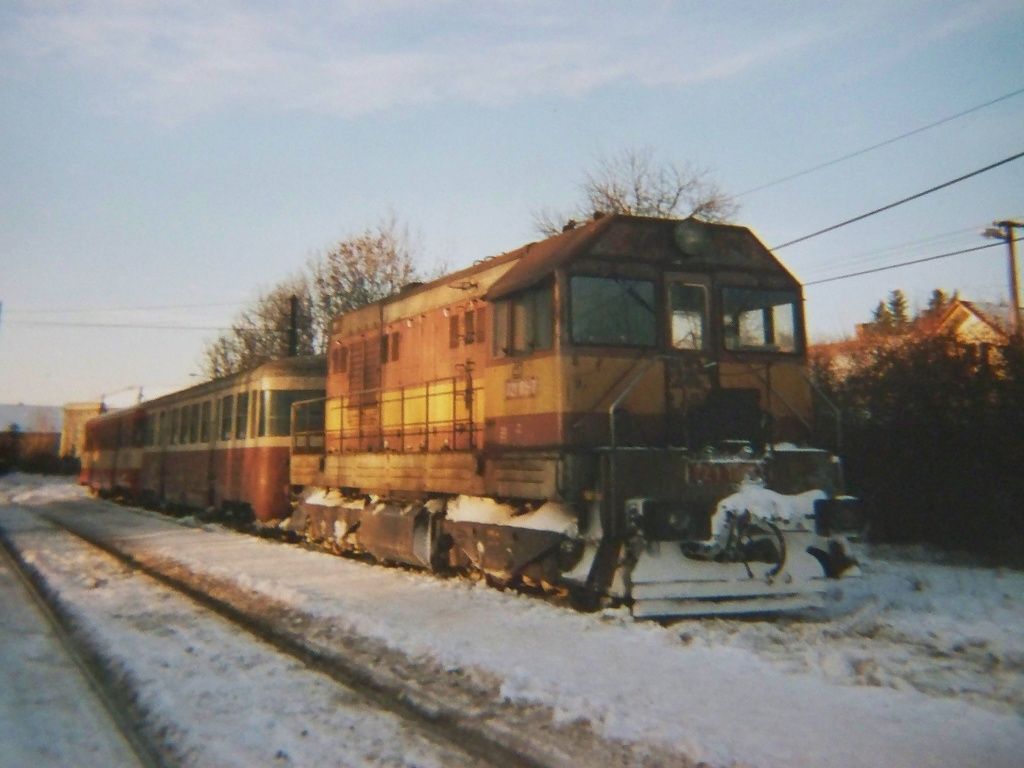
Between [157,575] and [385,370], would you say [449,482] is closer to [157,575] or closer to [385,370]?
[385,370]

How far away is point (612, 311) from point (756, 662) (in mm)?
3546

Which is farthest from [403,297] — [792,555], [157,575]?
[792,555]

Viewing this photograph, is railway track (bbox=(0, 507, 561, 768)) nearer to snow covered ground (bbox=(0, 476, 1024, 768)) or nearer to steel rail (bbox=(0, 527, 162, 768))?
steel rail (bbox=(0, 527, 162, 768))

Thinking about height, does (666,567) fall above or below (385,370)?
below

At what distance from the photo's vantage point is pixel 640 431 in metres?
7.94

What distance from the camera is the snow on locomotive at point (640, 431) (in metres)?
7.23

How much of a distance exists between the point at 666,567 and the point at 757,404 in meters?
1.94

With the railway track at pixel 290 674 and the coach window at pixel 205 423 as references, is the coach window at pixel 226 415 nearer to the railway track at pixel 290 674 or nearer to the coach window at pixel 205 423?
the coach window at pixel 205 423

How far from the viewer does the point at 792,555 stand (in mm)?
7578

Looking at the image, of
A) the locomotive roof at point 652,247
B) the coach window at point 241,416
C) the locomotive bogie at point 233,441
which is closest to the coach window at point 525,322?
the locomotive roof at point 652,247

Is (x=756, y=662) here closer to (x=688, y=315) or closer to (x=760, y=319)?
(x=688, y=315)

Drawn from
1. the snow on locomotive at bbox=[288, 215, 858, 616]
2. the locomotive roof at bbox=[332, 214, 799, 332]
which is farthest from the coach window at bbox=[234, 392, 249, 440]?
the locomotive roof at bbox=[332, 214, 799, 332]

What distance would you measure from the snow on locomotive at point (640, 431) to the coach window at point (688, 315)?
14mm

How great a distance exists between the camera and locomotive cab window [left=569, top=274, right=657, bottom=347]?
25.8 feet
